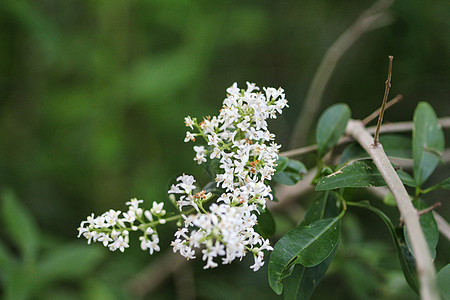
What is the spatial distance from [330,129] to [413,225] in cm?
71

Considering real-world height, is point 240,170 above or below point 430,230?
above

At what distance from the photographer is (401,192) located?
91 cm

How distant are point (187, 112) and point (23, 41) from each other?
108 centimetres

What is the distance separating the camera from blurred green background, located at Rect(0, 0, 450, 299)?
8.20 feet

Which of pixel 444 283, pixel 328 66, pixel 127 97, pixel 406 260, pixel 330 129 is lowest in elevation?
pixel 444 283

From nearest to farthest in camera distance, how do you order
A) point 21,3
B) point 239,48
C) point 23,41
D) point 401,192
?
point 401,192 < point 21,3 < point 23,41 < point 239,48

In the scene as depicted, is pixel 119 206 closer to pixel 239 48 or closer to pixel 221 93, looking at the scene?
pixel 221 93

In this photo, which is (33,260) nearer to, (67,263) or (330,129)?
(67,263)

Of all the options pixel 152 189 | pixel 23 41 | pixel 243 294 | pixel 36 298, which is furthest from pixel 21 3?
pixel 243 294

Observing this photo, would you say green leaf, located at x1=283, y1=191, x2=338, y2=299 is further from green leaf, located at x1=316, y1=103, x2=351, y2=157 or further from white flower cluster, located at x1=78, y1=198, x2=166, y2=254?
white flower cluster, located at x1=78, y1=198, x2=166, y2=254

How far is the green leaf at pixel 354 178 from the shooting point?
1.06 metres

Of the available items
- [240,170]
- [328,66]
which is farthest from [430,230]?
[328,66]

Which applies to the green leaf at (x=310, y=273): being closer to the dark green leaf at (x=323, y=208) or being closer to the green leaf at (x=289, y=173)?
the dark green leaf at (x=323, y=208)

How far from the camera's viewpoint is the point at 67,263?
2.08 m
